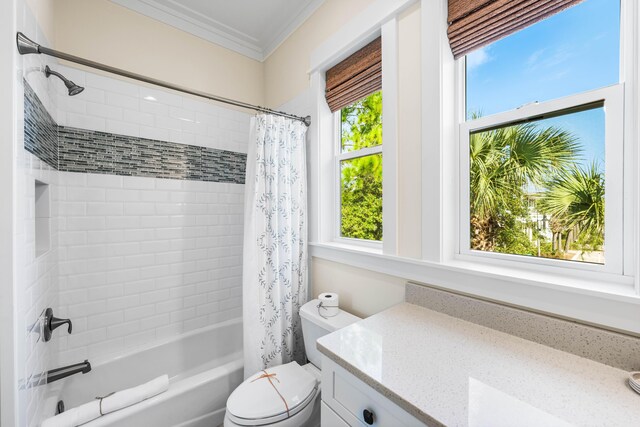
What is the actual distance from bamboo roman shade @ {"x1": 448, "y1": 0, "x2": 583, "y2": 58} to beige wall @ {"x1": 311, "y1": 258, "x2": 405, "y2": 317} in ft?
3.66

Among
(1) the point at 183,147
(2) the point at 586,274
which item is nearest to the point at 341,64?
(1) the point at 183,147

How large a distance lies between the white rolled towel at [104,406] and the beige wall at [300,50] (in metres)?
2.07

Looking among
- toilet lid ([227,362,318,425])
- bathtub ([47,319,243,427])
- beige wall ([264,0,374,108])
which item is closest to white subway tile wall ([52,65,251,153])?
beige wall ([264,0,374,108])

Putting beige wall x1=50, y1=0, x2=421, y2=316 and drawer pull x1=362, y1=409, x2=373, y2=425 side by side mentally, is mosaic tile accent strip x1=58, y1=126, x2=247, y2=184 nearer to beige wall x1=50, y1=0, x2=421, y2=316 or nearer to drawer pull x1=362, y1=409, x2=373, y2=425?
beige wall x1=50, y1=0, x2=421, y2=316

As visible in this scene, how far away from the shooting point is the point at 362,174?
1.72 metres

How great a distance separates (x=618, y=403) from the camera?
601 mm

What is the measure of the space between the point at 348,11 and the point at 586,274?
1751mm

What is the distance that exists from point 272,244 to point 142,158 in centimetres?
112

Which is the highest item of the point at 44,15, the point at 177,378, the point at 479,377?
the point at 44,15

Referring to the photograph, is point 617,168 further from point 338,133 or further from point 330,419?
point 338,133

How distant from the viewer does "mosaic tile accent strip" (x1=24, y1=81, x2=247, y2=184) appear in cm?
121

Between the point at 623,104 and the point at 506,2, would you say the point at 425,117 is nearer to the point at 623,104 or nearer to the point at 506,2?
the point at 506,2

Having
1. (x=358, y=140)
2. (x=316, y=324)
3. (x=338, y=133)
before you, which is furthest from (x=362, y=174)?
(x=316, y=324)

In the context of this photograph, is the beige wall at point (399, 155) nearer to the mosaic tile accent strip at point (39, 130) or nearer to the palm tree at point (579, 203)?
the palm tree at point (579, 203)
